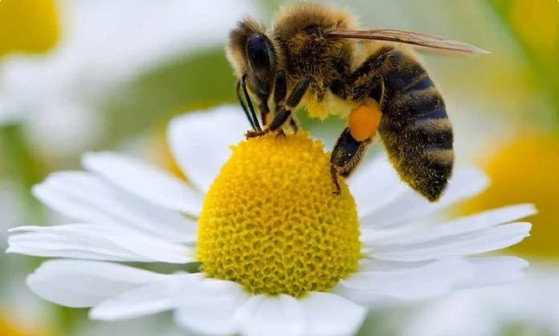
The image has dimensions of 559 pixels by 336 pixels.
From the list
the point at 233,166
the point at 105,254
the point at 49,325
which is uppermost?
the point at 233,166

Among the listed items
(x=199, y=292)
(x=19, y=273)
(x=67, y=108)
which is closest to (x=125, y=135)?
(x=67, y=108)

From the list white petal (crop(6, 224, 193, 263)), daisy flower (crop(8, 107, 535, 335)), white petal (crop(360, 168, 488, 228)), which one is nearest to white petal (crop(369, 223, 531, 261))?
daisy flower (crop(8, 107, 535, 335))

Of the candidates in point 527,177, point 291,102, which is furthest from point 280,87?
point 527,177

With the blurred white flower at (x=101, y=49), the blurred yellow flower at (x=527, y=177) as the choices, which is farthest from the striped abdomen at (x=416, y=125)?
the blurred white flower at (x=101, y=49)

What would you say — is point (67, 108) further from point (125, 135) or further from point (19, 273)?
point (19, 273)

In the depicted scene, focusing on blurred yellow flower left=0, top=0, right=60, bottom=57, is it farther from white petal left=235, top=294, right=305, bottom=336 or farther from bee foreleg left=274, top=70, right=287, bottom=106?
white petal left=235, top=294, right=305, bottom=336

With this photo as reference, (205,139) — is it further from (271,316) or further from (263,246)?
(271,316)
